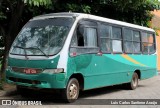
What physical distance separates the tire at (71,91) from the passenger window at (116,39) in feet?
9.70

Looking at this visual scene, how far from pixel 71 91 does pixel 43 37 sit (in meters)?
1.71

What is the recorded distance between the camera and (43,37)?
11.1 m

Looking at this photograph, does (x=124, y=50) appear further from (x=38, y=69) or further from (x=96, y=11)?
(x=38, y=69)

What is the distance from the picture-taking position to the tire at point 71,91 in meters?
10.7

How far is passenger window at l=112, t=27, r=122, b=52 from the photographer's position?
1373cm

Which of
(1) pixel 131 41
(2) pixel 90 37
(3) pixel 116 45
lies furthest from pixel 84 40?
(1) pixel 131 41

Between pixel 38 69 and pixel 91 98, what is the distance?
8.14ft

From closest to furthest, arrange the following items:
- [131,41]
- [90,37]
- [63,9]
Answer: [90,37]
[63,9]
[131,41]

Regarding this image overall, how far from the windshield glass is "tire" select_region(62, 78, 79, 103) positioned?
1.02m

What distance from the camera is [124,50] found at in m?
14.5

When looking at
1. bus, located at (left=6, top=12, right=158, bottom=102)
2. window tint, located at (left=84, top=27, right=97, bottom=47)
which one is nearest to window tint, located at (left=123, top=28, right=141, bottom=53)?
bus, located at (left=6, top=12, right=158, bottom=102)

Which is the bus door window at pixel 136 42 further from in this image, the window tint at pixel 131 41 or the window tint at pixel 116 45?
the window tint at pixel 116 45

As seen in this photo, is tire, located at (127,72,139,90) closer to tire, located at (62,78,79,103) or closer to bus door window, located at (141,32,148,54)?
bus door window, located at (141,32,148,54)

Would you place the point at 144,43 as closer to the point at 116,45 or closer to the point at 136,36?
the point at 136,36
